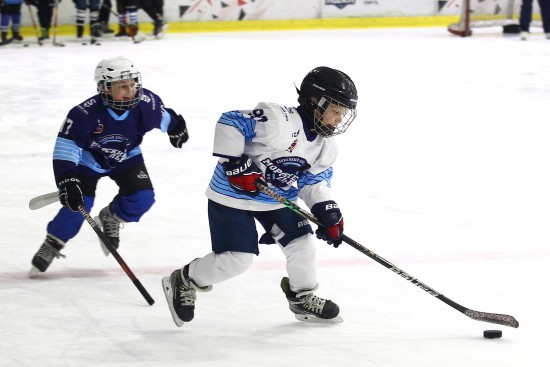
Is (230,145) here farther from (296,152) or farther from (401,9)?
(401,9)

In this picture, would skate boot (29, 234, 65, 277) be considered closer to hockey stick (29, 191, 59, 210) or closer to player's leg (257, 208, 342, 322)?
hockey stick (29, 191, 59, 210)

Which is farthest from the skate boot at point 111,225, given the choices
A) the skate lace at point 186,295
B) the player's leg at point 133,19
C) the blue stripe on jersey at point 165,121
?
the player's leg at point 133,19

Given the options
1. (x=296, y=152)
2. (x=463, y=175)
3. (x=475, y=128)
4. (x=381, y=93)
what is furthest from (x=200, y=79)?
(x=296, y=152)

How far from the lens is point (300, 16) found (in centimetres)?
1224

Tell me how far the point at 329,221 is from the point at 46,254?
3.90 feet

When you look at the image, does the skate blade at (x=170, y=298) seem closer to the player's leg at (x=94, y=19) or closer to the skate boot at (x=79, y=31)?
the player's leg at (x=94, y=19)

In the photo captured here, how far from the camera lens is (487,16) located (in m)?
11.6

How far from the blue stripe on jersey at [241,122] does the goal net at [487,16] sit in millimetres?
8791

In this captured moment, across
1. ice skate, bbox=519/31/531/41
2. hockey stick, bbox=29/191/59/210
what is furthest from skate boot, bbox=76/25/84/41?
hockey stick, bbox=29/191/59/210

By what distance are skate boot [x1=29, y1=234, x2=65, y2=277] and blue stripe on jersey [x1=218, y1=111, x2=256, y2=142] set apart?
1014 mm

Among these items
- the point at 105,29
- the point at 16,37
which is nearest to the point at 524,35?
the point at 105,29

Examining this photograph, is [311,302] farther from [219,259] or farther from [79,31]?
[79,31]

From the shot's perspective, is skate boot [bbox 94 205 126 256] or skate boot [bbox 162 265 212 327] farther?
skate boot [bbox 94 205 126 256]

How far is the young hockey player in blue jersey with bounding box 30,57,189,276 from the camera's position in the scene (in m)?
3.14
